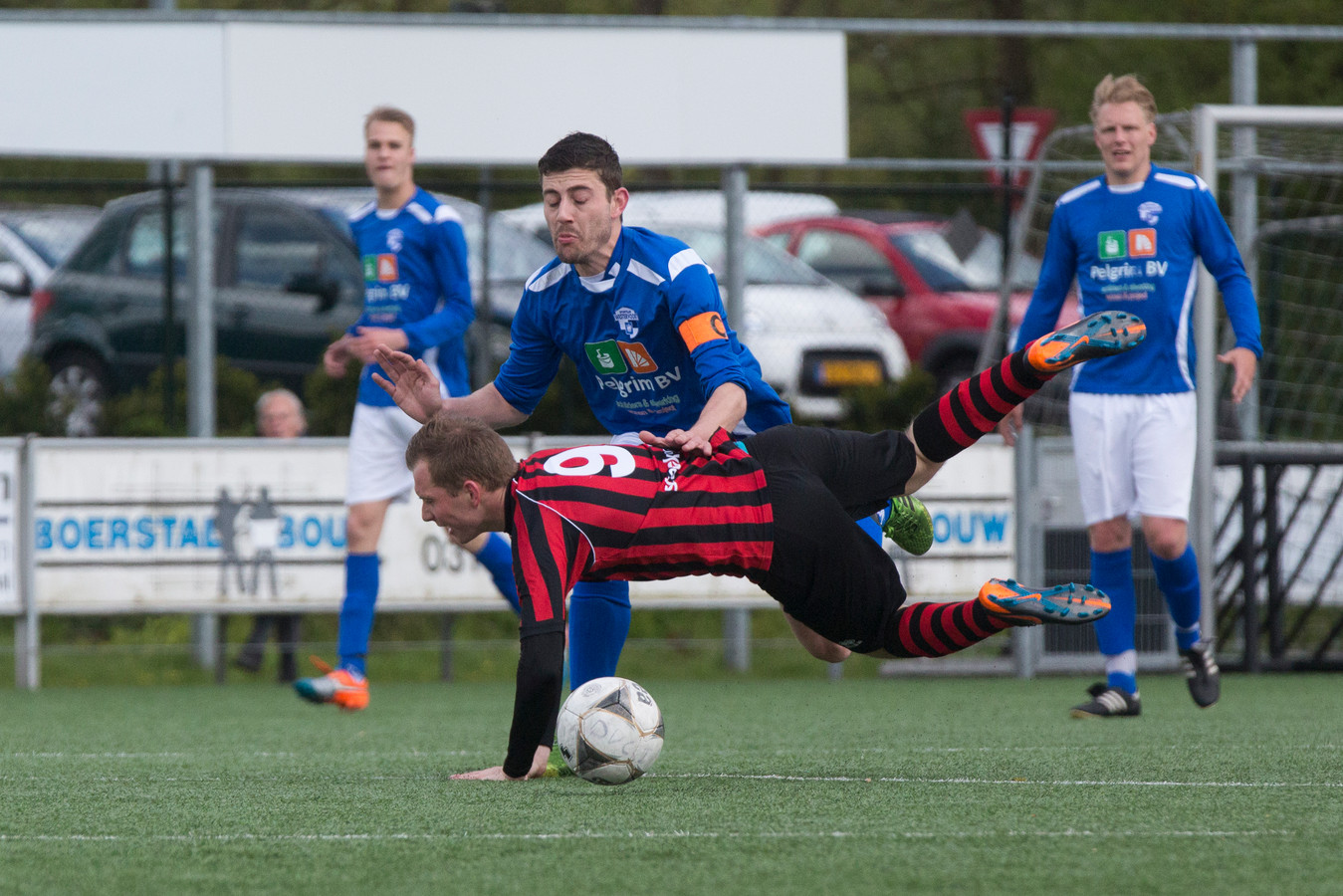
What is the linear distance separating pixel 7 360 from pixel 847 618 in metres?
9.16

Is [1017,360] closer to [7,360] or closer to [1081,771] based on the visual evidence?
[1081,771]

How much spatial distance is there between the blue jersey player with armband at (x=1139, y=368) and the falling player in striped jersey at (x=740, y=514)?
6.76ft

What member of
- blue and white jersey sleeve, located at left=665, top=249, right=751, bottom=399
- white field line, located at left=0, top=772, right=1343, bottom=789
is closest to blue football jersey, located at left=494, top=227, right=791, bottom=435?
blue and white jersey sleeve, located at left=665, top=249, right=751, bottom=399

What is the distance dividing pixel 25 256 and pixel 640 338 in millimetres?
9186

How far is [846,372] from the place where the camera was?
12.8 metres

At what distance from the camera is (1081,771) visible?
4.76 m

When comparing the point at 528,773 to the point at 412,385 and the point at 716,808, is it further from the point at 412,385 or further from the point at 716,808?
the point at 412,385

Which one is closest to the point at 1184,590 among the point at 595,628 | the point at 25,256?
the point at 595,628

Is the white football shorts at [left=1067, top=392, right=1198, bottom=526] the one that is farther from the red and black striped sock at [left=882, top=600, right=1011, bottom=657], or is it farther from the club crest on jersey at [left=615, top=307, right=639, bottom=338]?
the club crest on jersey at [left=615, top=307, right=639, bottom=338]

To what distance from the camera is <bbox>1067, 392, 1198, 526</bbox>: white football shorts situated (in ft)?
21.9

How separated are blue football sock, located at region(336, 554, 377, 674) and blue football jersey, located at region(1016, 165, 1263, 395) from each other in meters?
2.91

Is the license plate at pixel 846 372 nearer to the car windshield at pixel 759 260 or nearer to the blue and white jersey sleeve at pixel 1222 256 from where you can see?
the car windshield at pixel 759 260

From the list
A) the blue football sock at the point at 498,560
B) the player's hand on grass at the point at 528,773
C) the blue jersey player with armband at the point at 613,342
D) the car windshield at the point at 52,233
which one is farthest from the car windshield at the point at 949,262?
the player's hand on grass at the point at 528,773

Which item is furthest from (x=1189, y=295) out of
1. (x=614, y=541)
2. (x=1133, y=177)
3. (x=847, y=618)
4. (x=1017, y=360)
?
(x=614, y=541)
